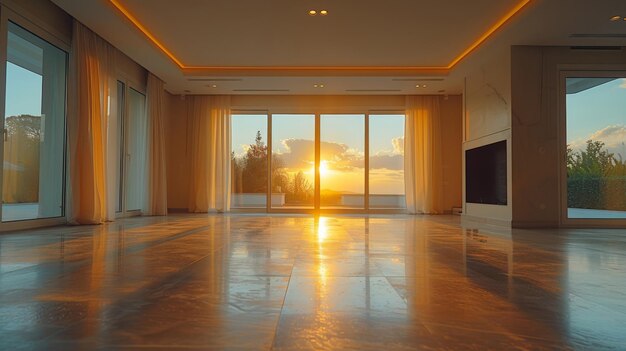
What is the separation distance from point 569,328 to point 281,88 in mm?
8369

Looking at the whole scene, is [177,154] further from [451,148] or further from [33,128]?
[451,148]

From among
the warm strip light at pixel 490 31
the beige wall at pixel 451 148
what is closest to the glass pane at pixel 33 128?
the warm strip light at pixel 490 31

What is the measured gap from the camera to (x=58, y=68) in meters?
5.89

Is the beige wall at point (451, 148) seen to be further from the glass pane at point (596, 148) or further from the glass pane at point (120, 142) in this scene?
the glass pane at point (120, 142)

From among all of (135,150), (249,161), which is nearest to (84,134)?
(135,150)

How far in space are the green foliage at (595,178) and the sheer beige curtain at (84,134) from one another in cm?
674

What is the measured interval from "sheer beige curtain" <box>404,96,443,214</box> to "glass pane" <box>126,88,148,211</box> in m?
5.73

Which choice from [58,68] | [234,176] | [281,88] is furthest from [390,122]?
[58,68]

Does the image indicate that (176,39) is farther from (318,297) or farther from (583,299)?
(583,299)

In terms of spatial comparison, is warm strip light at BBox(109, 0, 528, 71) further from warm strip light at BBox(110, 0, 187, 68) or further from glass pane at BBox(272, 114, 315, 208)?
glass pane at BBox(272, 114, 315, 208)

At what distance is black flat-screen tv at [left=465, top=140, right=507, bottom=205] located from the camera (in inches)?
261

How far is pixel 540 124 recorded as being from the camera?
6.29 m

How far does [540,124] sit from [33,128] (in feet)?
22.3

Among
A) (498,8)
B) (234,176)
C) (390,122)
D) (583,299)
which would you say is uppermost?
(498,8)
